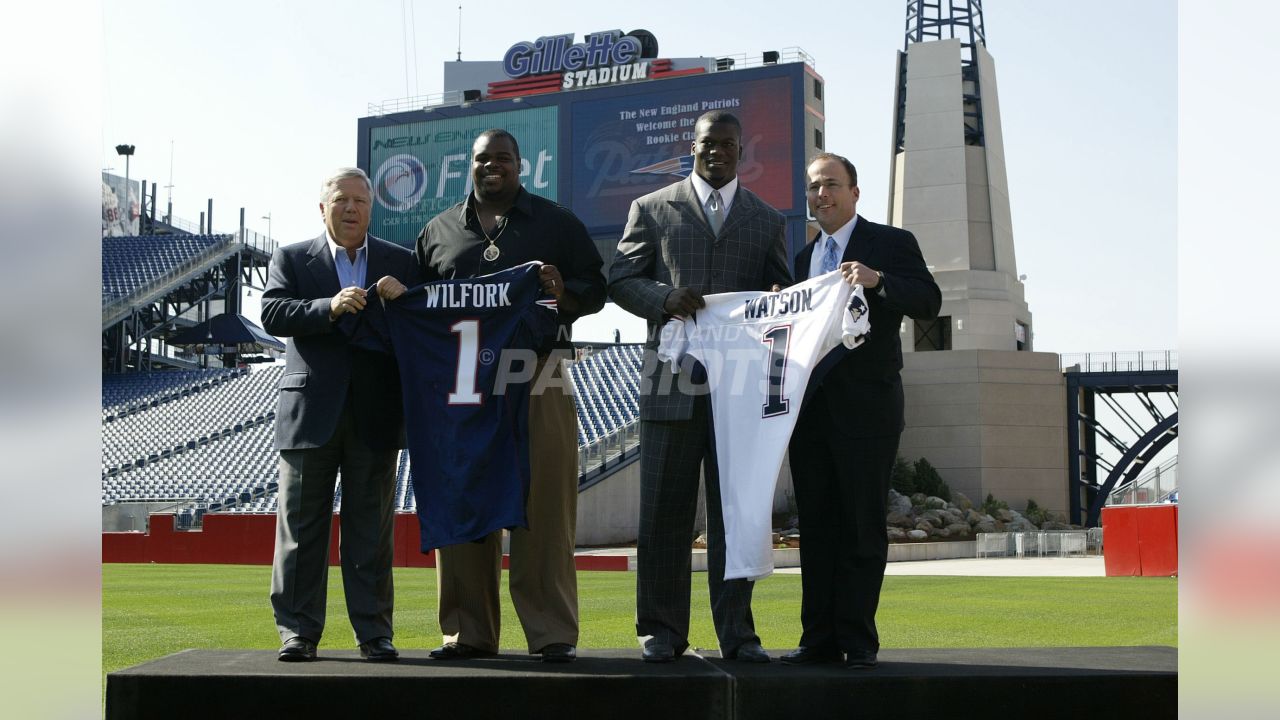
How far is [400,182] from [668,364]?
114 feet

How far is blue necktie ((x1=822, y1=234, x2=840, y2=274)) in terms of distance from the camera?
16.4 ft

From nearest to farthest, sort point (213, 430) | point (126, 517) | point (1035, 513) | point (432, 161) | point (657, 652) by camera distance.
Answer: point (657, 652), point (126, 517), point (213, 430), point (432, 161), point (1035, 513)

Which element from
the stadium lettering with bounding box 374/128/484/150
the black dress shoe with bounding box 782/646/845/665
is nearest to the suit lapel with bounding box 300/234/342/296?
the black dress shoe with bounding box 782/646/845/665

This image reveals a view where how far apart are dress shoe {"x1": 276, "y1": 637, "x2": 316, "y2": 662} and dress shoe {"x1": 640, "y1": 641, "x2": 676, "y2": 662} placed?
1.24 metres

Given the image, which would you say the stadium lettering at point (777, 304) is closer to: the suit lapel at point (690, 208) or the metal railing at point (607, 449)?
the suit lapel at point (690, 208)

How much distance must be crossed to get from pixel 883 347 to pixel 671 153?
30436 millimetres

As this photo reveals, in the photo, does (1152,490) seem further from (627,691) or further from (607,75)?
(607,75)

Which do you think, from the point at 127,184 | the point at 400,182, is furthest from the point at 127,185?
the point at 400,182

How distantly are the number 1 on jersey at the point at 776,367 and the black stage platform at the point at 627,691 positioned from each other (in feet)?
3.15

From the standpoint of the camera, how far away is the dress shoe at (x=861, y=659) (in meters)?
4.51

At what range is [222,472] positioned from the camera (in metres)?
30.5

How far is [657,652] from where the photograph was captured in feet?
15.3

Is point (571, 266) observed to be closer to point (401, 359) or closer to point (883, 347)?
point (401, 359)

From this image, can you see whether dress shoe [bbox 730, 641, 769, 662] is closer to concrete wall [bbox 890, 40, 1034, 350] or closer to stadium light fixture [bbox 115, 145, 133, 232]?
concrete wall [bbox 890, 40, 1034, 350]
